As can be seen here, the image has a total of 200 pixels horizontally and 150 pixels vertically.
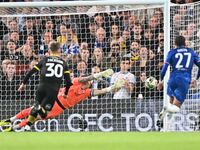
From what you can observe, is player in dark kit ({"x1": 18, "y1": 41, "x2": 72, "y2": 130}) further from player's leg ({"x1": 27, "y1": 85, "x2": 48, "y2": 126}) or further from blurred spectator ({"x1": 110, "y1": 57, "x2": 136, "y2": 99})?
blurred spectator ({"x1": 110, "y1": 57, "x2": 136, "y2": 99})

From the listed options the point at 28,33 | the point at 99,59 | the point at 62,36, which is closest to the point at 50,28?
the point at 62,36

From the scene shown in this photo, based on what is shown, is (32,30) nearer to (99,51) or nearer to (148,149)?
(99,51)

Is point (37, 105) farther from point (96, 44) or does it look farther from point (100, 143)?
point (100, 143)

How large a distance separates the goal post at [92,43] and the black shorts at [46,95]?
93 centimetres

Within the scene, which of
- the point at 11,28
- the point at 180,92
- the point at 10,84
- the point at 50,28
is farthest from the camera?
the point at 11,28

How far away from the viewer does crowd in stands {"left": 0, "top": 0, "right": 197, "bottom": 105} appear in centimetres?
1399

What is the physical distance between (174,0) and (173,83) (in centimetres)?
326

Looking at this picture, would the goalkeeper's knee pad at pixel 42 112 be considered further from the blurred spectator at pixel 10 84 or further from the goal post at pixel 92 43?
the blurred spectator at pixel 10 84

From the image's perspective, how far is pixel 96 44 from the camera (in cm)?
1420

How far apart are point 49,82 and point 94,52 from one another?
5.25ft

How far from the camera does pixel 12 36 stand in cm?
1434

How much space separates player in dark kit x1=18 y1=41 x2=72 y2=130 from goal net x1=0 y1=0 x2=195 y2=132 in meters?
0.95

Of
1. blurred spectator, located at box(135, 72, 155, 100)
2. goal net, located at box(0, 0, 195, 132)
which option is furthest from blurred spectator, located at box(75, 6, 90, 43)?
blurred spectator, located at box(135, 72, 155, 100)

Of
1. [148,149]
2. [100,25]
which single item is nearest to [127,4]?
[100,25]
